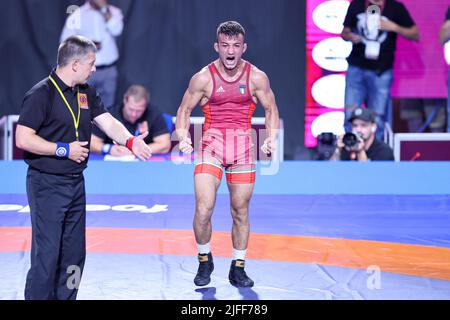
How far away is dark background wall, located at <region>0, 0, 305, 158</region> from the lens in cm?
1088

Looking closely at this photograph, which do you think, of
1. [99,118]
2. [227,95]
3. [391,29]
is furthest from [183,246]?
[391,29]

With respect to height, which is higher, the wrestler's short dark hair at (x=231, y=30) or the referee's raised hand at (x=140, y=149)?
the wrestler's short dark hair at (x=231, y=30)

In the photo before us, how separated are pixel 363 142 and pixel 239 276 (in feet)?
14.2

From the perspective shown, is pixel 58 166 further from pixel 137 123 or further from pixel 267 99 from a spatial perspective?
pixel 137 123

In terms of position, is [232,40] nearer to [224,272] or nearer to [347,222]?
[224,272]

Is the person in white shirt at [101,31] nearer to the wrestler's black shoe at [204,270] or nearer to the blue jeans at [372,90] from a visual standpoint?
the blue jeans at [372,90]

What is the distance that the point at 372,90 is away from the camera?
10.2 meters

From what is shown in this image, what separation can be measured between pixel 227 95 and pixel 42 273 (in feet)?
5.64

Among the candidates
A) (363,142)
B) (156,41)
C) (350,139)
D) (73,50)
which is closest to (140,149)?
(73,50)

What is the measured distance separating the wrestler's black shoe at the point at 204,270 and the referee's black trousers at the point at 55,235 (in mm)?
906

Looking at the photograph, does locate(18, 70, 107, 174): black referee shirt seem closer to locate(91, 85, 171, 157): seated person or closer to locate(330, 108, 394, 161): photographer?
locate(91, 85, 171, 157): seated person

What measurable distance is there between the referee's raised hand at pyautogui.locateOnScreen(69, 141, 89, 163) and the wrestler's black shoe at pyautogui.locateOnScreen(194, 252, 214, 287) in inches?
47.1

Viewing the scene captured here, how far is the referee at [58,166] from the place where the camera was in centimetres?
406

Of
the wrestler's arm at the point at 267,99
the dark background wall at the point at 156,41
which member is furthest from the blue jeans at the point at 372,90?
the wrestler's arm at the point at 267,99
